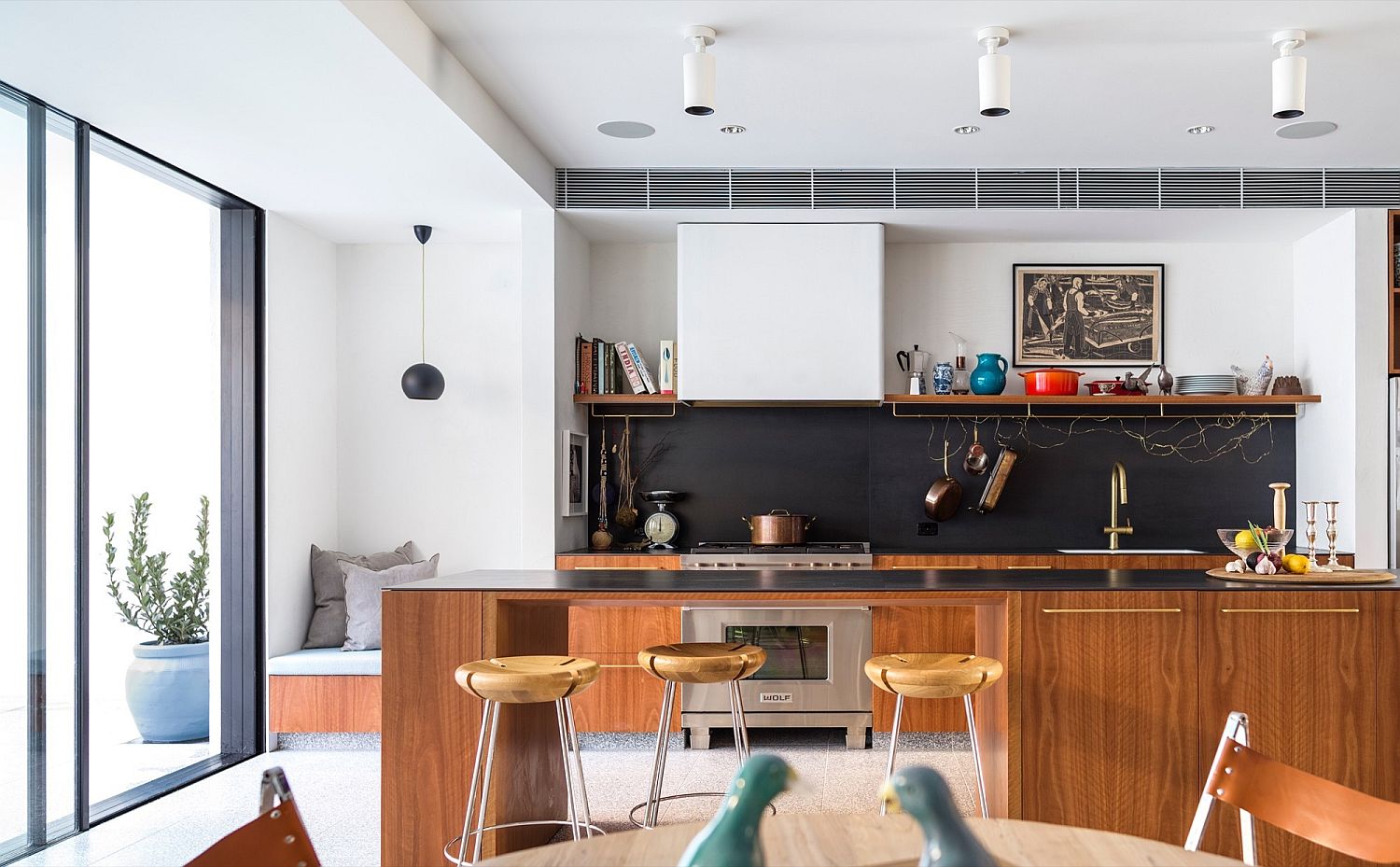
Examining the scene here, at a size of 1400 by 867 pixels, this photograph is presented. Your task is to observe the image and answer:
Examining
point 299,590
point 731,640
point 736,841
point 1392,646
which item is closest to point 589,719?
point 731,640

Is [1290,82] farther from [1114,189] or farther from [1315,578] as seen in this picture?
[1114,189]

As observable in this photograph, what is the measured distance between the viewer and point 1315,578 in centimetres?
332

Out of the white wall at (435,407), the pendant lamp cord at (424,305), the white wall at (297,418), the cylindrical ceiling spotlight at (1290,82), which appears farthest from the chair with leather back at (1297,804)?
the pendant lamp cord at (424,305)

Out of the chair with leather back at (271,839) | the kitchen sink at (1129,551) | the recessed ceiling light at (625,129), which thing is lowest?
the kitchen sink at (1129,551)

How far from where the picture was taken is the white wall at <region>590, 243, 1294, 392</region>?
18.9 feet

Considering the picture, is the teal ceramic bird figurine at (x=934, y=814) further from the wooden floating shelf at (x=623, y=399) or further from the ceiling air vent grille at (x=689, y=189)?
the wooden floating shelf at (x=623, y=399)

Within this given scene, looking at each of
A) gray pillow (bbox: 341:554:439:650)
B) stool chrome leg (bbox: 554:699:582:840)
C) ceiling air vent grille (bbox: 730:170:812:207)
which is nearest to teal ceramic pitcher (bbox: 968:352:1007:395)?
ceiling air vent grille (bbox: 730:170:812:207)

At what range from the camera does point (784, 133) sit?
461 centimetres

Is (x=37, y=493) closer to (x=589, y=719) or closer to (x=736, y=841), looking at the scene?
(x=589, y=719)

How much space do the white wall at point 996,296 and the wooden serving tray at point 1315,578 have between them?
7.88 ft

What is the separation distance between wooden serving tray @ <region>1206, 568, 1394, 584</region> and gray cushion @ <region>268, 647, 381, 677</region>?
347 cm

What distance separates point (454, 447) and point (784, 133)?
7.88 feet

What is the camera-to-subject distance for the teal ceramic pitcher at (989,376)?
552 cm

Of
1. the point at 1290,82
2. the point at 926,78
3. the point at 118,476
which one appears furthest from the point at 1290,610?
the point at 118,476
